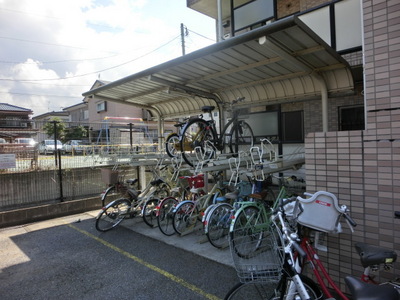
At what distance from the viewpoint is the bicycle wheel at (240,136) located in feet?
21.1

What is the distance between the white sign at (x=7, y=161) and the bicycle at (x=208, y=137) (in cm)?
434

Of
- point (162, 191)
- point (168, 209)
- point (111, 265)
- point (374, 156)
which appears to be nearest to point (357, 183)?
point (374, 156)

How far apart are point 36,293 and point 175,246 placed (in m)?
2.13

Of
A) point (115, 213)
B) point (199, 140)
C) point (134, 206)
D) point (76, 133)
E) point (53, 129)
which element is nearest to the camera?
point (115, 213)

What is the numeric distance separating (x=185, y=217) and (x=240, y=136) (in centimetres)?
253

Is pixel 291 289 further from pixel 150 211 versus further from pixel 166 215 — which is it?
pixel 150 211

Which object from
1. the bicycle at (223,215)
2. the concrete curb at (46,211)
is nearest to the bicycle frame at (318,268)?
the bicycle at (223,215)

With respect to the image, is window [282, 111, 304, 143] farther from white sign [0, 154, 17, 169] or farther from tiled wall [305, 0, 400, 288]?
white sign [0, 154, 17, 169]

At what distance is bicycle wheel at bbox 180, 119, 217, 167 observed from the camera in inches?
224

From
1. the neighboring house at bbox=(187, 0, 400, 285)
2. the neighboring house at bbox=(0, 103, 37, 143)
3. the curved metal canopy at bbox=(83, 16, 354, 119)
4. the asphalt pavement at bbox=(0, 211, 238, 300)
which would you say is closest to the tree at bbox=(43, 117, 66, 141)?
the neighboring house at bbox=(0, 103, 37, 143)

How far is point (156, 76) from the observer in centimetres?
544

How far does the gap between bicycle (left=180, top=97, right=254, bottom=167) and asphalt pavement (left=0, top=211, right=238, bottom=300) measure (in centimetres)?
177

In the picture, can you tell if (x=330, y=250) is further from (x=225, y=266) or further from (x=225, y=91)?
Answer: (x=225, y=91)

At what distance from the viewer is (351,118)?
618 cm
